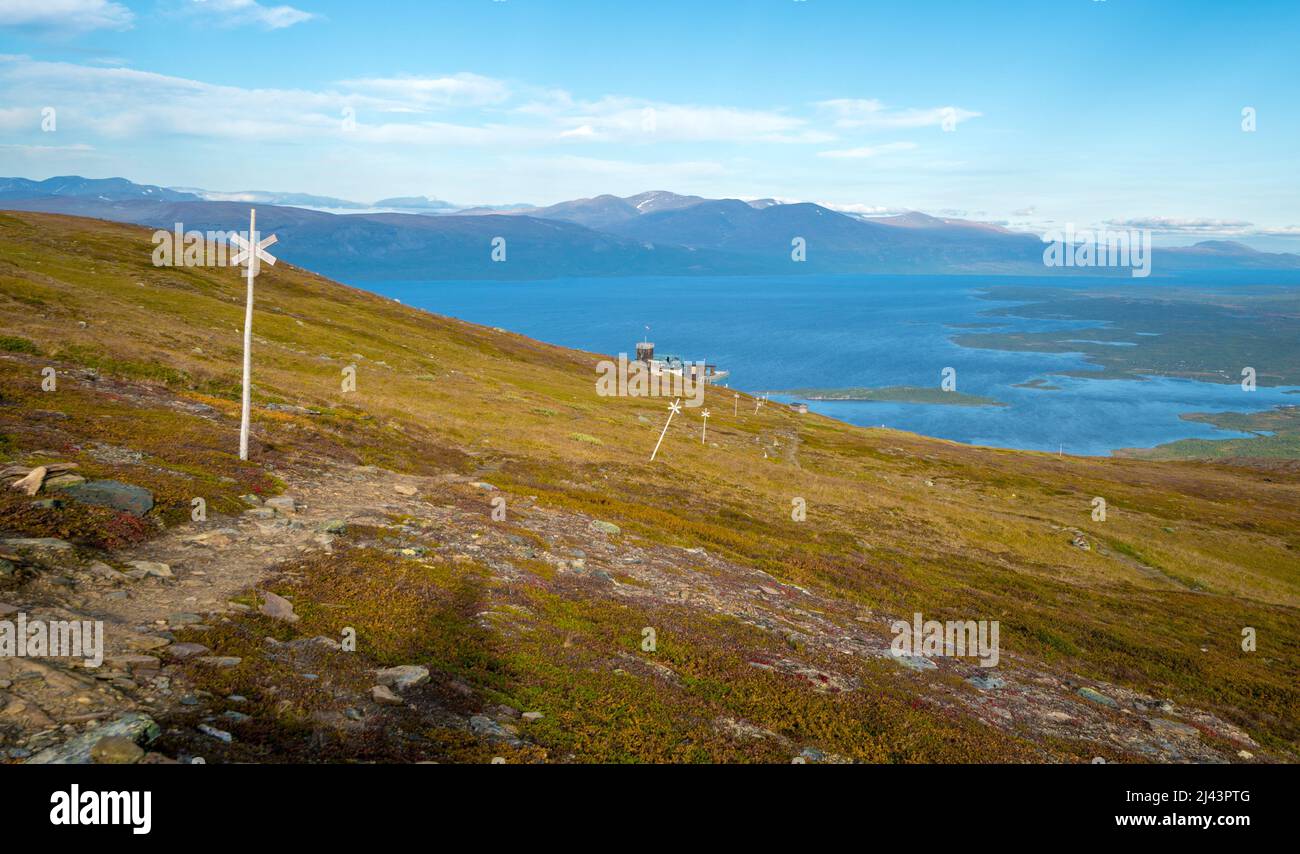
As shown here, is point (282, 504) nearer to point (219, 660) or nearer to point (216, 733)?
point (219, 660)

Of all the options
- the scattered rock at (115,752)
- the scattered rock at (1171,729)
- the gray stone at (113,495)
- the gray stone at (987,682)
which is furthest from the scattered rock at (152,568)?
the scattered rock at (1171,729)

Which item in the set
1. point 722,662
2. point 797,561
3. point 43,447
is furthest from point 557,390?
point 722,662

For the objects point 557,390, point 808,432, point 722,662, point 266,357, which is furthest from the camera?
point 808,432

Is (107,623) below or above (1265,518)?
above

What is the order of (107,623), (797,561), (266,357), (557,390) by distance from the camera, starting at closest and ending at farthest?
(107,623) < (797,561) < (266,357) < (557,390)

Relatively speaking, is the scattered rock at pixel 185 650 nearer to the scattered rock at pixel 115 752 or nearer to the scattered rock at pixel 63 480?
the scattered rock at pixel 115 752

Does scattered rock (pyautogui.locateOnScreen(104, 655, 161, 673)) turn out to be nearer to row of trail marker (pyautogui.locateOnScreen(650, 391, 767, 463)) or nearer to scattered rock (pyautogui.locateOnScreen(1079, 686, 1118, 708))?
scattered rock (pyautogui.locateOnScreen(1079, 686, 1118, 708))
